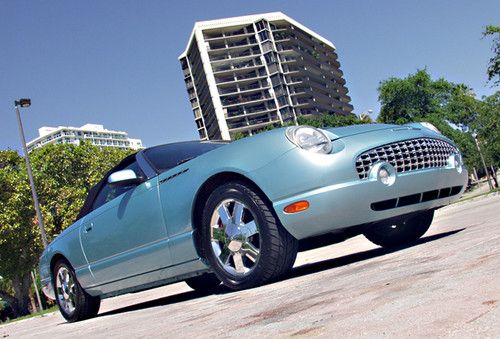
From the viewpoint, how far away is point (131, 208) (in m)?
4.81

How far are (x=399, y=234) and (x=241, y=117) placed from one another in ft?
259

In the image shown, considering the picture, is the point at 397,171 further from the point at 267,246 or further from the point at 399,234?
the point at 399,234

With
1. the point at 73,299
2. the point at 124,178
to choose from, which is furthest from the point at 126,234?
the point at 73,299

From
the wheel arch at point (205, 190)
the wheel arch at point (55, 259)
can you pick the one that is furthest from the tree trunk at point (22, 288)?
the wheel arch at point (205, 190)

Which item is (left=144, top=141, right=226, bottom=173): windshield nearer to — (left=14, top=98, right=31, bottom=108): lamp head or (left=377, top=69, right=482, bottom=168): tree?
(left=14, top=98, right=31, bottom=108): lamp head

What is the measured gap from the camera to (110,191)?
17.9ft

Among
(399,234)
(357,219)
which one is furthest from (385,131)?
(399,234)

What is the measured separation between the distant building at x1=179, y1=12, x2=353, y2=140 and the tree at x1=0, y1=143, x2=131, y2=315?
43.3m

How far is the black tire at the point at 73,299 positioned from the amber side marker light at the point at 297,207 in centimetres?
282

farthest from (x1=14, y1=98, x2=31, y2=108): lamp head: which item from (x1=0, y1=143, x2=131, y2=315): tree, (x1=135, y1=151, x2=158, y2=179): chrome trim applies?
(x1=135, y1=151, x2=158, y2=179): chrome trim

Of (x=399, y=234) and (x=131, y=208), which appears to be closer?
(x=131, y=208)

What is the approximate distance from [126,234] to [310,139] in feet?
6.28

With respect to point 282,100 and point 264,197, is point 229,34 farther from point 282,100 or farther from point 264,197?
point 264,197

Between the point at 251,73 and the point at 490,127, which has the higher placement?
the point at 251,73
